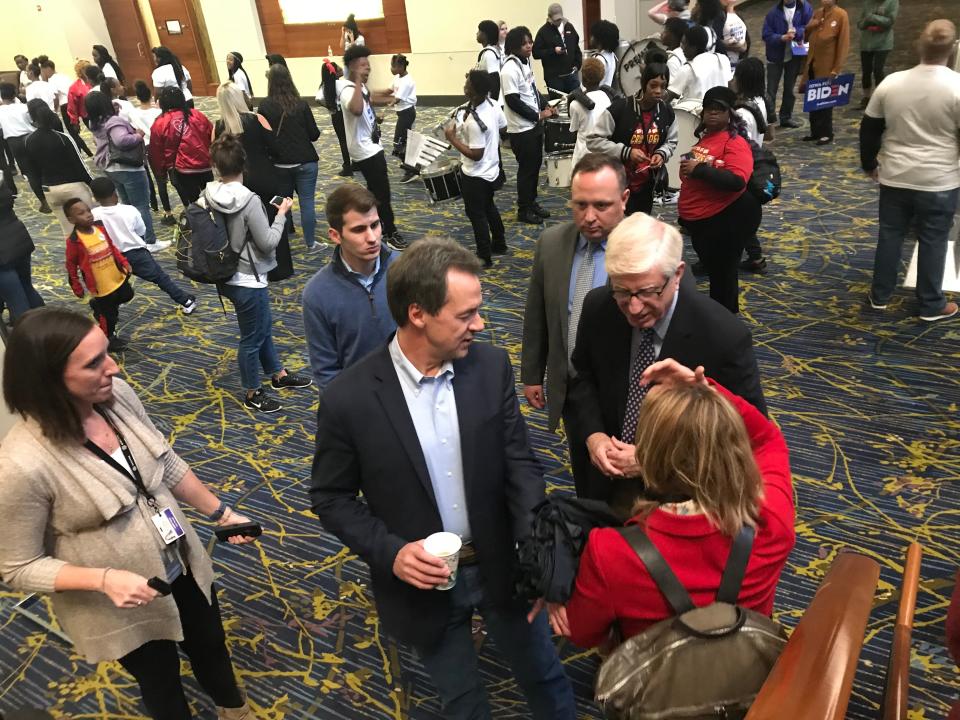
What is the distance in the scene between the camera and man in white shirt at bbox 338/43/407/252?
624 cm

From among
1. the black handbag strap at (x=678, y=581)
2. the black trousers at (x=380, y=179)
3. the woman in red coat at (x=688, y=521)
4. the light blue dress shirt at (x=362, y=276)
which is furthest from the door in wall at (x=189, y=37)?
the black handbag strap at (x=678, y=581)

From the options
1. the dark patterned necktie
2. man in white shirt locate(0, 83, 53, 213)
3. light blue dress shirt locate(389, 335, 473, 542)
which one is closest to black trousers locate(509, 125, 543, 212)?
the dark patterned necktie

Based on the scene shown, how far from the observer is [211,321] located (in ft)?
19.7

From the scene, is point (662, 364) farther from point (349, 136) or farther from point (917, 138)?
point (349, 136)

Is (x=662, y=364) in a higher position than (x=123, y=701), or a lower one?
Answer: higher

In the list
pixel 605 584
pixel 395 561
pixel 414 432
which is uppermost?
pixel 414 432

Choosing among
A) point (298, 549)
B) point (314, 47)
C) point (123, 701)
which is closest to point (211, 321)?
point (298, 549)

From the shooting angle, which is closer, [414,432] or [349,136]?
[414,432]

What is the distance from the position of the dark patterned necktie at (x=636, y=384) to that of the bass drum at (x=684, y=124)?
4.54 metres

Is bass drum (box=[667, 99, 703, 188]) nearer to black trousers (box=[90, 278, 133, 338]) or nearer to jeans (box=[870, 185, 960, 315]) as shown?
jeans (box=[870, 185, 960, 315])

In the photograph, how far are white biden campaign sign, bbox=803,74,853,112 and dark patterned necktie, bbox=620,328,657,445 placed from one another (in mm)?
6499

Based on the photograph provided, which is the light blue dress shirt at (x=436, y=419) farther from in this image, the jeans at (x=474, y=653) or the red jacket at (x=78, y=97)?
the red jacket at (x=78, y=97)

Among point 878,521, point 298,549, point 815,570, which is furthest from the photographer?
point 298,549

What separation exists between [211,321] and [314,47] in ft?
35.7
